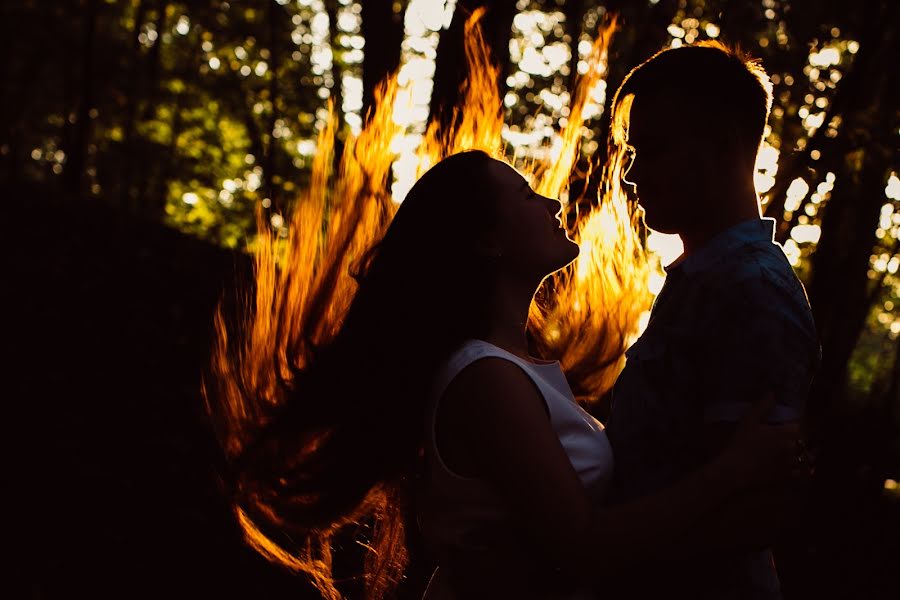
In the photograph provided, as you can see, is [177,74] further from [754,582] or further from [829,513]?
[754,582]

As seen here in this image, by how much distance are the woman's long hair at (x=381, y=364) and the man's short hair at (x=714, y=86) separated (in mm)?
681

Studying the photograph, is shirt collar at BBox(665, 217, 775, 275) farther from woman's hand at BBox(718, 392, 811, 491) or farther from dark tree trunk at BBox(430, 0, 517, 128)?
dark tree trunk at BBox(430, 0, 517, 128)

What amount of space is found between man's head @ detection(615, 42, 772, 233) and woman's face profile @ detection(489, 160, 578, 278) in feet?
1.35

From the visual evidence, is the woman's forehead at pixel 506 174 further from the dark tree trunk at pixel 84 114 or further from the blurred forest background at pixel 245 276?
the dark tree trunk at pixel 84 114

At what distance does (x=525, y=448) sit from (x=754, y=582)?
2.40ft

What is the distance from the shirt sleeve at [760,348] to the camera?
1.96 m

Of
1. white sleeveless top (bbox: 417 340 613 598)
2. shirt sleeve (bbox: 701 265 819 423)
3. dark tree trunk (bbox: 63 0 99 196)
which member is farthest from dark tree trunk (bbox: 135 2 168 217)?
shirt sleeve (bbox: 701 265 819 423)

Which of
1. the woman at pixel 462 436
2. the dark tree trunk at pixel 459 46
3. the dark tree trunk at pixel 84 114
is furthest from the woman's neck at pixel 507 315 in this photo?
the dark tree trunk at pixel 84 114

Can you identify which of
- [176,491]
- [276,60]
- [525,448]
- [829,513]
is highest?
[276,60]

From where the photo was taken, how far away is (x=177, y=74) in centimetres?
2473

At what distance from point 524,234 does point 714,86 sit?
74 cm

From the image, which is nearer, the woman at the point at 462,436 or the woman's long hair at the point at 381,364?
the woman at the point at 462,436

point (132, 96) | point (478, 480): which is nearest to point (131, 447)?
point (478, 480)

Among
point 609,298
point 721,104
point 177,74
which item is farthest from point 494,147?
point 177,74
